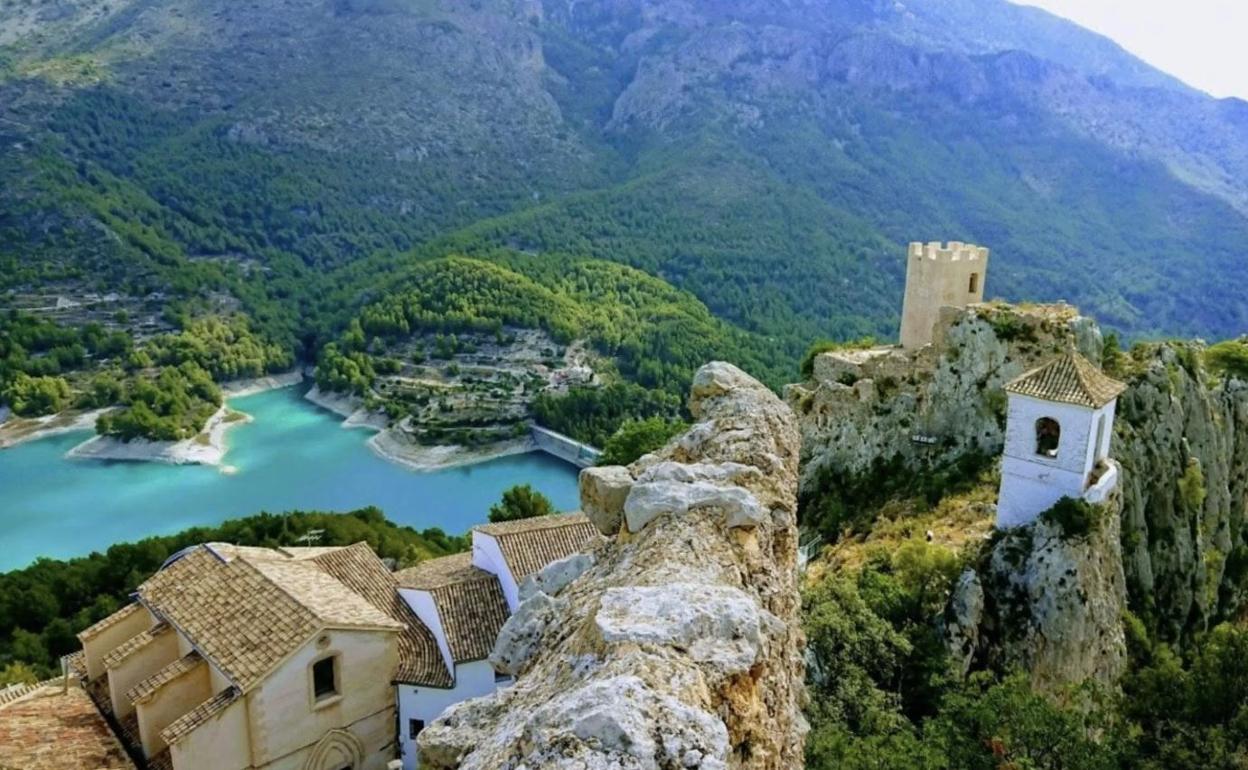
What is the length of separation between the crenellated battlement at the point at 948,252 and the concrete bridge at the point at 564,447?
1482 inches

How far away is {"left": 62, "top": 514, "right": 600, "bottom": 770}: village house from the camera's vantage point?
12383mm

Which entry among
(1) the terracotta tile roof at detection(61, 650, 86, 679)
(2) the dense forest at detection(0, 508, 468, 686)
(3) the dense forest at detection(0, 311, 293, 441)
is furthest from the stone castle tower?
(3) the dense forest at detection(0, 311, 293, 441)

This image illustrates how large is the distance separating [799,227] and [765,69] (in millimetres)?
65241

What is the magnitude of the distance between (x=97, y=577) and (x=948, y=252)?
80.6 feet

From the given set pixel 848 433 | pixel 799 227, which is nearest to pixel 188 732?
pixel 848 433

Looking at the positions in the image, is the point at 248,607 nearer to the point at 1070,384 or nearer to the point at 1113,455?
the point at 1070,384

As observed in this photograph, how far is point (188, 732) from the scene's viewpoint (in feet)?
38.8

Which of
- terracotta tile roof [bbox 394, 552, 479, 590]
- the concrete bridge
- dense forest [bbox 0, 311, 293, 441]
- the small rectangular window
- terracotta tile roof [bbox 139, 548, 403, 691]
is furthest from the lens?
dense forest [bbox 0, 311, 293, 441]

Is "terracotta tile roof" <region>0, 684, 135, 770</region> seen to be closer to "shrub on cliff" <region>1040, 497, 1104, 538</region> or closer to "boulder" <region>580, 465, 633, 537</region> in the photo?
"boulder" <region>580, 465, 633, 537</region>

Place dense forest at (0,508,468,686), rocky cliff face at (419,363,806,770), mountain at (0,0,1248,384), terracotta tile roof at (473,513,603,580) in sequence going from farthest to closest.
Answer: mountain at (0,0,1248,384), dense forest at (0,508,468,686), terracotta tile roof at (473,513,603,580), rocky cliff face at (419,363,806,770)

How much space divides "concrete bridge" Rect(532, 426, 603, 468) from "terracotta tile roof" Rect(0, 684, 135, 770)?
4541cm

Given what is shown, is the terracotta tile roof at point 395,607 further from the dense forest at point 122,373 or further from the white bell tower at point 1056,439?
the dense forest at point 122,373

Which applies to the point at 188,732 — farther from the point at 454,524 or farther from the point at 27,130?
the point at 27,130

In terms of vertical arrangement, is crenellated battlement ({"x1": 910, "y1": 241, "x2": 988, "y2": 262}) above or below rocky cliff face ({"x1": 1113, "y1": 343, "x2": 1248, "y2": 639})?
above
